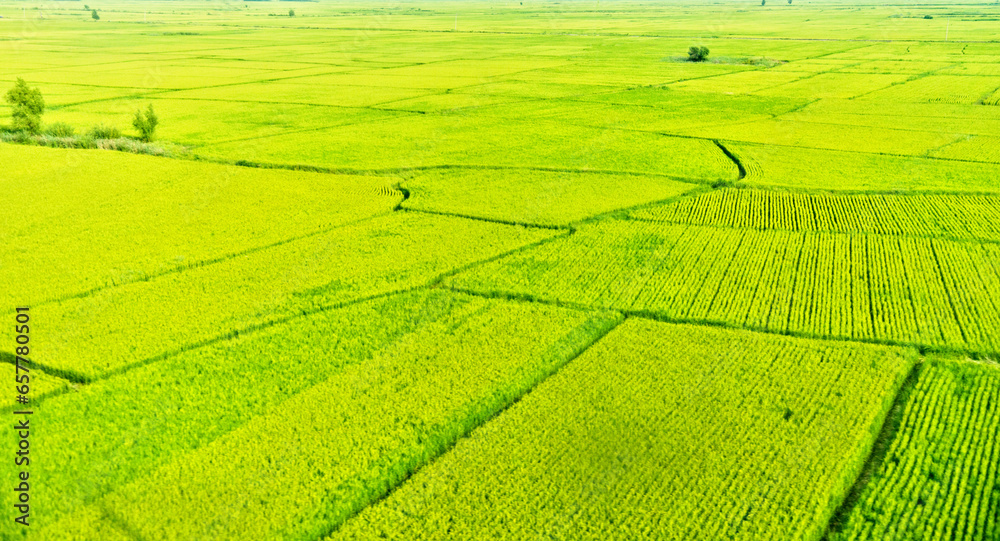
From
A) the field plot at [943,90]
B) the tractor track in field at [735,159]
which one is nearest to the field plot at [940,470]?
the tractor track in field at [735,159]

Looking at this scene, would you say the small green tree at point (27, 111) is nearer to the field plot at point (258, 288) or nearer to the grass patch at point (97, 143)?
the grass patch at point (97, 143)

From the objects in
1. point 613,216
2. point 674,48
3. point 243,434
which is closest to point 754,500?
point 243,434

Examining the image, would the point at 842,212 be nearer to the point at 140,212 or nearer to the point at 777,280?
the point at 777,280

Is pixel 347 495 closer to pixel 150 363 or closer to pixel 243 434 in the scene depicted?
pixel 243 434

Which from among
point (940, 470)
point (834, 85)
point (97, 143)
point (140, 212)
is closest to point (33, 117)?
point (97, 143)

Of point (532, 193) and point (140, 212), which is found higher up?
point (532, 193)

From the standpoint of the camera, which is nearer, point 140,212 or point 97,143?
point 140,212
